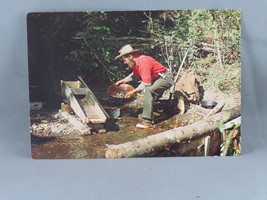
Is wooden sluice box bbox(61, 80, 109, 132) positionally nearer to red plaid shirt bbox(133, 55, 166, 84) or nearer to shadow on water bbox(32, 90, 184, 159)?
shadow on water bbox(32, 90, 184, 159)

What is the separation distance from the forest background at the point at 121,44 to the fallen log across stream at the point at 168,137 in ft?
0.89

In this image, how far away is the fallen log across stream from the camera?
11.8ft

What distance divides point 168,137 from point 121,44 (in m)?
1.00

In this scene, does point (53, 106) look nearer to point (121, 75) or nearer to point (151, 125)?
point (121, 75)

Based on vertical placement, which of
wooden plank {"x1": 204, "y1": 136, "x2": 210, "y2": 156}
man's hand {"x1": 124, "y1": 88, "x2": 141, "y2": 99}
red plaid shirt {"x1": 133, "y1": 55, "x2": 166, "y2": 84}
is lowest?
wooden plank {"x1": 204, "y1": 136, "x2": 210, "y2": 156}

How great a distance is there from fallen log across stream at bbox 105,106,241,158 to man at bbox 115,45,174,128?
0.18 metres

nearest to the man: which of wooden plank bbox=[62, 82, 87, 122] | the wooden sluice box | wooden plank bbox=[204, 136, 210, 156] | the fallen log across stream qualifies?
the fallen log across stream

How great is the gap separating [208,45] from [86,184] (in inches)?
69.1

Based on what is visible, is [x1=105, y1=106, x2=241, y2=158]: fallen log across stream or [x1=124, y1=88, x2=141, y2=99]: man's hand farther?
[x1=124, y1=88, x2=141, y2=99]: man's hand

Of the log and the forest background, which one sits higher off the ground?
the forest background

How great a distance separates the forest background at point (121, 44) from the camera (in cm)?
364

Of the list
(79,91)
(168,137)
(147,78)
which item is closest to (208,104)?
(168,137)

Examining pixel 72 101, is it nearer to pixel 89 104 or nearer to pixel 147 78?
pixel 89 104

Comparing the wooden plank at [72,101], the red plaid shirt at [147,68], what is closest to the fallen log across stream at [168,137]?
the wooden plank at [72,101]
